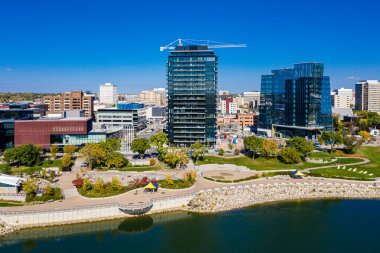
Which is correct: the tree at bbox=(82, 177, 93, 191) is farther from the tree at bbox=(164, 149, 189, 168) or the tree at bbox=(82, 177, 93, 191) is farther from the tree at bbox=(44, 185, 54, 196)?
the tree at bbox=(164, 149, 189, 168)

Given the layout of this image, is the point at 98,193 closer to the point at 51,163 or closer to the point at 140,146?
the point at 51,163

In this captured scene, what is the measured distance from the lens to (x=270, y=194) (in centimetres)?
4762

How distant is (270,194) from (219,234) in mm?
14322

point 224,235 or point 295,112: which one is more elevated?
A: point 295,112

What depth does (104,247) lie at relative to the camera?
33.7 meters

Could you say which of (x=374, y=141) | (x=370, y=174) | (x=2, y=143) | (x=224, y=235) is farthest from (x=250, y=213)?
(x=374, y=141)

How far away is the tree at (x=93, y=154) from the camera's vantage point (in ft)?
182

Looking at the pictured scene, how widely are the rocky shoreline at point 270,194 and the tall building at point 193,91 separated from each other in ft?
103

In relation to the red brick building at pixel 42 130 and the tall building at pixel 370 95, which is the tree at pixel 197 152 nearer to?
the red brick building at pixel 42 130

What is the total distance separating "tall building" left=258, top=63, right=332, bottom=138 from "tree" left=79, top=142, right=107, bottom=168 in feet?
186

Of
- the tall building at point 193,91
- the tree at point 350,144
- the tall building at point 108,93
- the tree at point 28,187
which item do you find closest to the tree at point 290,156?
the tree at point 350,144

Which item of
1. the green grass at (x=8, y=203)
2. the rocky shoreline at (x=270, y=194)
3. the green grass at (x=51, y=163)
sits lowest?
the rocky shoreline at (x=270, y=194)

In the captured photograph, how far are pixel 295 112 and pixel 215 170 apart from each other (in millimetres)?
42789

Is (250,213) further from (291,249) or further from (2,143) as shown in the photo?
(2,143)
